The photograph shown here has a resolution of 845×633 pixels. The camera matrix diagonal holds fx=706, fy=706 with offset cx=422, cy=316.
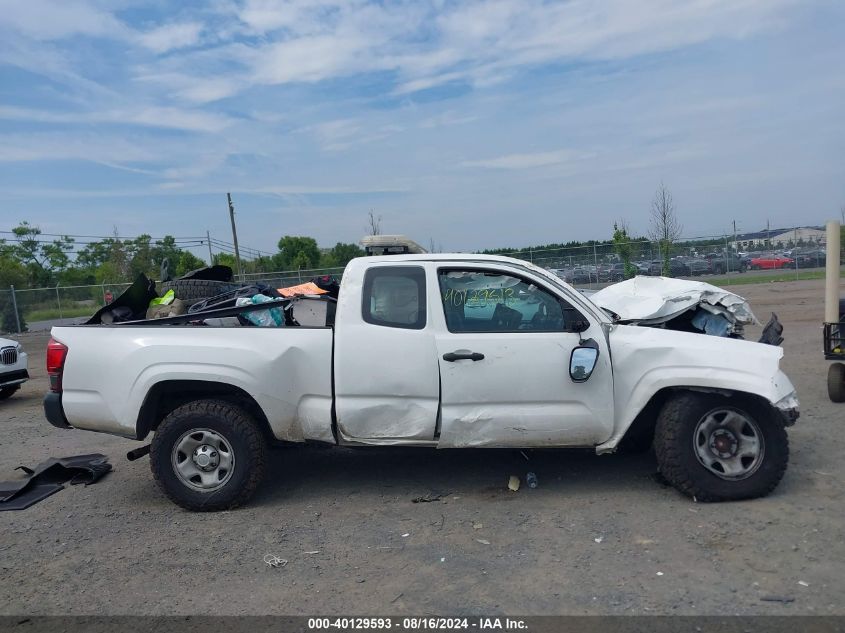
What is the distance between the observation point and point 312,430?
528 centimetres

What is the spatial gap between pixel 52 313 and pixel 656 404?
3176 cm

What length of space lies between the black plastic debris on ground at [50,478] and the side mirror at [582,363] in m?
4.24

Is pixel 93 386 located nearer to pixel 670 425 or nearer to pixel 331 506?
pixel 331 506

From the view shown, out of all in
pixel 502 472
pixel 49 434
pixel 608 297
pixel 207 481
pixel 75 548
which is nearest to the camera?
pixel 75 548

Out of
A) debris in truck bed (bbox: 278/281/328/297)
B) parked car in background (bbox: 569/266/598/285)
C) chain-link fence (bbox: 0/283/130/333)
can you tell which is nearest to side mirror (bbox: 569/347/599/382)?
debris in truck bed (bbox: 278/281/328/297)

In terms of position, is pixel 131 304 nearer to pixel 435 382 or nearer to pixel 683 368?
pixel 435 382

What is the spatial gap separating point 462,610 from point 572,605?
580mm

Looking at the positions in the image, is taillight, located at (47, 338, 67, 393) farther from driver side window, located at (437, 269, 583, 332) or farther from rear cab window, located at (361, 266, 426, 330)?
driver side window, located at (437, 269, 583, 332)

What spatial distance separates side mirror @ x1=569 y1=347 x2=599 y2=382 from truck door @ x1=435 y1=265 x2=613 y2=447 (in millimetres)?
36

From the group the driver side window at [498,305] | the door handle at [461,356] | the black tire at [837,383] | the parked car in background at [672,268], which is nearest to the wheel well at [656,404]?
the driver side window at [498,305]

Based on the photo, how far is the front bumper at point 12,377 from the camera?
10852 millimetres

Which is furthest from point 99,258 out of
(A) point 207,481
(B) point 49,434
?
(A) point 207,481

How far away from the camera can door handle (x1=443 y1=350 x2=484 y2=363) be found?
5047 millimetres

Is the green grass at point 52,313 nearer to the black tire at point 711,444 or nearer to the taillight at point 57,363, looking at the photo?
the taillight at point 57,363
